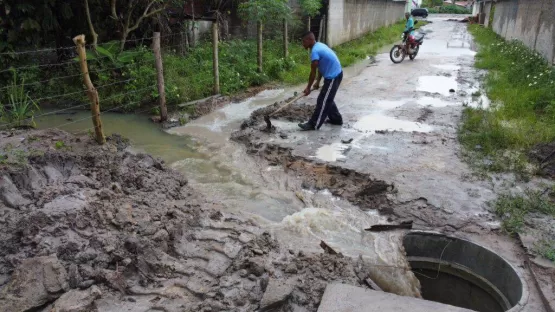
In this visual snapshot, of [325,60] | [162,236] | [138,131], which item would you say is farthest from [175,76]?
[162,236]

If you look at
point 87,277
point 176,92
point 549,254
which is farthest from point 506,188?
point 176,92

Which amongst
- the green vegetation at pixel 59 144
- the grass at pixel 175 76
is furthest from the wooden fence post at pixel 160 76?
the green vegetation at pixel 59 144

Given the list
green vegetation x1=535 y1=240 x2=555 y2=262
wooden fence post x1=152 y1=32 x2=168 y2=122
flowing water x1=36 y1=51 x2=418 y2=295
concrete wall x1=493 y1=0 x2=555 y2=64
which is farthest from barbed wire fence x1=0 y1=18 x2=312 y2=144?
concrete wall x1=493 y1=0 x2=555 y2=64

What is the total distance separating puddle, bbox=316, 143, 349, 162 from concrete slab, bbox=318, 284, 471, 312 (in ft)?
8.63

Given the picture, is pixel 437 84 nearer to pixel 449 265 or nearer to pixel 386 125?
pixel 386 125

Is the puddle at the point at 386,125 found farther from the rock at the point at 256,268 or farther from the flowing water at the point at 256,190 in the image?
the rock at the point at 256,268

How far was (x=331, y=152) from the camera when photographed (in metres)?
5.91

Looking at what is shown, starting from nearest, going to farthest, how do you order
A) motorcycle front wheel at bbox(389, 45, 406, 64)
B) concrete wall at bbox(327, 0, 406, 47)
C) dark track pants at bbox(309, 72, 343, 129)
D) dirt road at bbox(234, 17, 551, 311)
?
dirt road at bbox(234, 17, 551, 311), dark track pants at bbox(309, 72, 343, 129), motorcycle front wheel at bbox(389, 45, 406, 64), concrete wall at bbox(327, 0, 406, 47)

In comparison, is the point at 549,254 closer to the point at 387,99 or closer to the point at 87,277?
the point at 87,277

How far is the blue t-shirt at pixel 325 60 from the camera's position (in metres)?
6.62

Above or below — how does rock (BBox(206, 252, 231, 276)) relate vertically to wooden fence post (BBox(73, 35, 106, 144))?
below

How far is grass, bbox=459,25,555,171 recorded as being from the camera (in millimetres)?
5789

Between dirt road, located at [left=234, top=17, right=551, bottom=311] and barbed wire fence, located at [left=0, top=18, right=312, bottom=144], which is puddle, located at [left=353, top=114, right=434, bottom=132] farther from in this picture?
barbed wire fence, located at [left=0, top=18, right=312, bottom=144]

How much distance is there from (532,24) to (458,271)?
11801mm
